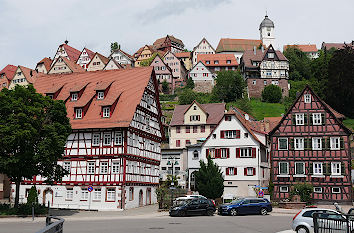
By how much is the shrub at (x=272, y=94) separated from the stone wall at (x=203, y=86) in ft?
69.2

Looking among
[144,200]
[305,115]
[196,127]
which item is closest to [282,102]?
[196,127]

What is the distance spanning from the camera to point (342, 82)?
83875 mm

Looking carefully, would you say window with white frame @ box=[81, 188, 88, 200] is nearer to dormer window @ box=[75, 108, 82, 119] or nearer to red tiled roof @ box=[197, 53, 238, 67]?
dormer window @ box=[75, 108, 82, 119]

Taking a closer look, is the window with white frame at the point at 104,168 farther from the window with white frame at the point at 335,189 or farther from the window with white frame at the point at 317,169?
the window with white frame at the point at 335,189

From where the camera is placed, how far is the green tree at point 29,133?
31531 millimetres

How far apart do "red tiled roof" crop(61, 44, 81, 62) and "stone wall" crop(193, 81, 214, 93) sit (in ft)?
148

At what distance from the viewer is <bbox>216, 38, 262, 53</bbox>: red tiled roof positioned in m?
164

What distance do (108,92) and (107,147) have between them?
22.7 feet

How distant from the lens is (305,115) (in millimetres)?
49656

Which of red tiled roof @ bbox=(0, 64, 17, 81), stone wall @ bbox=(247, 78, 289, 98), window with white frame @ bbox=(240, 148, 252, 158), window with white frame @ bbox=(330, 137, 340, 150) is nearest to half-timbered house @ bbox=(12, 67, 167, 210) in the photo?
window with white frame @ bbox=(240, 148, 252, 158)

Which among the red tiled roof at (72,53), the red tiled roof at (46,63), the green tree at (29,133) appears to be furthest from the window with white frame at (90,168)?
the red tiled roof at (72,53)

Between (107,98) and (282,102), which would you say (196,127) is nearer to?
(107,98)

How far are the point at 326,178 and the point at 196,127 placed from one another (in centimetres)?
2884

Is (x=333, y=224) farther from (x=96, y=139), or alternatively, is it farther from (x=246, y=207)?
(x=96, y=139)
